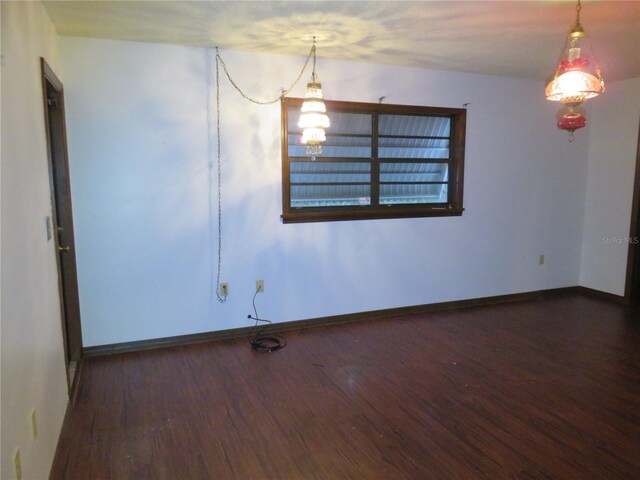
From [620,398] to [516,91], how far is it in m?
3.26

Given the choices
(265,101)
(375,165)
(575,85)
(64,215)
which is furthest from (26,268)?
(375,165)

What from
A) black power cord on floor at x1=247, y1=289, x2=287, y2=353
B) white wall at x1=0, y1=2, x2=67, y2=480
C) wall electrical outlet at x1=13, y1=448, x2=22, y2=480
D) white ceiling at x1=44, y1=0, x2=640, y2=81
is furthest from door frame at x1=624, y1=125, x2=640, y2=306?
wall electrical outlet at x1=13, y1=448, x2=22, y2=480

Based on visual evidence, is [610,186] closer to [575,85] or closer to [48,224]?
[575,85]

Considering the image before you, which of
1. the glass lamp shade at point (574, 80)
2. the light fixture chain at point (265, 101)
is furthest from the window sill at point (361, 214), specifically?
the glass lamp shade at point (574, 80)

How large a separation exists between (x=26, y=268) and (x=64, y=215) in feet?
5.14

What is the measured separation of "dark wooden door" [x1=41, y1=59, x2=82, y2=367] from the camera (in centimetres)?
307

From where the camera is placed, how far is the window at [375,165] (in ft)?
13.2

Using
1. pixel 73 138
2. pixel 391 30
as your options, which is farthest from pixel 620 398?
pixel 73 138

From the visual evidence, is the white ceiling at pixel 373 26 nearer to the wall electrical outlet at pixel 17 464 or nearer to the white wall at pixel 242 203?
the white wall at pixel 242 203

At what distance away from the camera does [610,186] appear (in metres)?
5.08

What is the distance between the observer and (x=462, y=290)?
4.82m

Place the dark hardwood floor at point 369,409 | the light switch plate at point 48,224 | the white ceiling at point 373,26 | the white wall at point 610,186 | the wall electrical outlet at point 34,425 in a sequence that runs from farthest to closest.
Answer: the white wall at point 610,186 < the white ceiling at point 373,26 < the light switch plate at point 48,224 < the dark hardwood floor at point 369,409 < the wall electrical outlet at point 34,425

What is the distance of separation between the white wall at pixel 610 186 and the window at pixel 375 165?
186cm

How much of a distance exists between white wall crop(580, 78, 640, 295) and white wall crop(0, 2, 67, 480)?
5.44m
